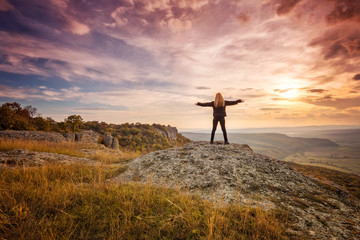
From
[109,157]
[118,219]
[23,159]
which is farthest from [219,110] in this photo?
[23,159]

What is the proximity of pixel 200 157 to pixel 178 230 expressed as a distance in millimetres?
4510

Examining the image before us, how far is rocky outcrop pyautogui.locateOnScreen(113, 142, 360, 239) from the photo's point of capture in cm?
327

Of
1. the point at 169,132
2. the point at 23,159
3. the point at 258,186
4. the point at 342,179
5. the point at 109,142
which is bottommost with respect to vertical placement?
the point at 342,179

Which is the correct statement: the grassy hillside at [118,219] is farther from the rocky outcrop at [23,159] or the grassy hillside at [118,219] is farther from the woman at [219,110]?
the woman at [219,110]

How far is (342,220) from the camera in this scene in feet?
11.4

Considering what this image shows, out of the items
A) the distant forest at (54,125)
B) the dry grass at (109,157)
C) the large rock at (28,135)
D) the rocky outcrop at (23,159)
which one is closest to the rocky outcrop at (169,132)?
the distant forest at (54,125)

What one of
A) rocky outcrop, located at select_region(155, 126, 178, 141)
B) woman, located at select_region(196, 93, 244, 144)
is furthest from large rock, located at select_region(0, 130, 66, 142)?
rocky outcrop, located at select_region(155, 126, 178, 141)

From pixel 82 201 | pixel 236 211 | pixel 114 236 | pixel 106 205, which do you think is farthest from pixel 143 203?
pixel 236 211

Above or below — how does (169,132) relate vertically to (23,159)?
below

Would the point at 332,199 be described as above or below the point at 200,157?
below

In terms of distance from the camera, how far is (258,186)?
4988 millimetres

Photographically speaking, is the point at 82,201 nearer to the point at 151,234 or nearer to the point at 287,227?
the point at 151,234

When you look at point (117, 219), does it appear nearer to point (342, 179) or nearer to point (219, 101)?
point (219, 101)

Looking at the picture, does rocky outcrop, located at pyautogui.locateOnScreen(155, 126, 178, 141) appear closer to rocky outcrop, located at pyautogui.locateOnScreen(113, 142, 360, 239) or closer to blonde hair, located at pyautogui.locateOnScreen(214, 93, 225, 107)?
blonde hair, located at pyautogui.locateOnScreen(214, 93, 225, 107)
